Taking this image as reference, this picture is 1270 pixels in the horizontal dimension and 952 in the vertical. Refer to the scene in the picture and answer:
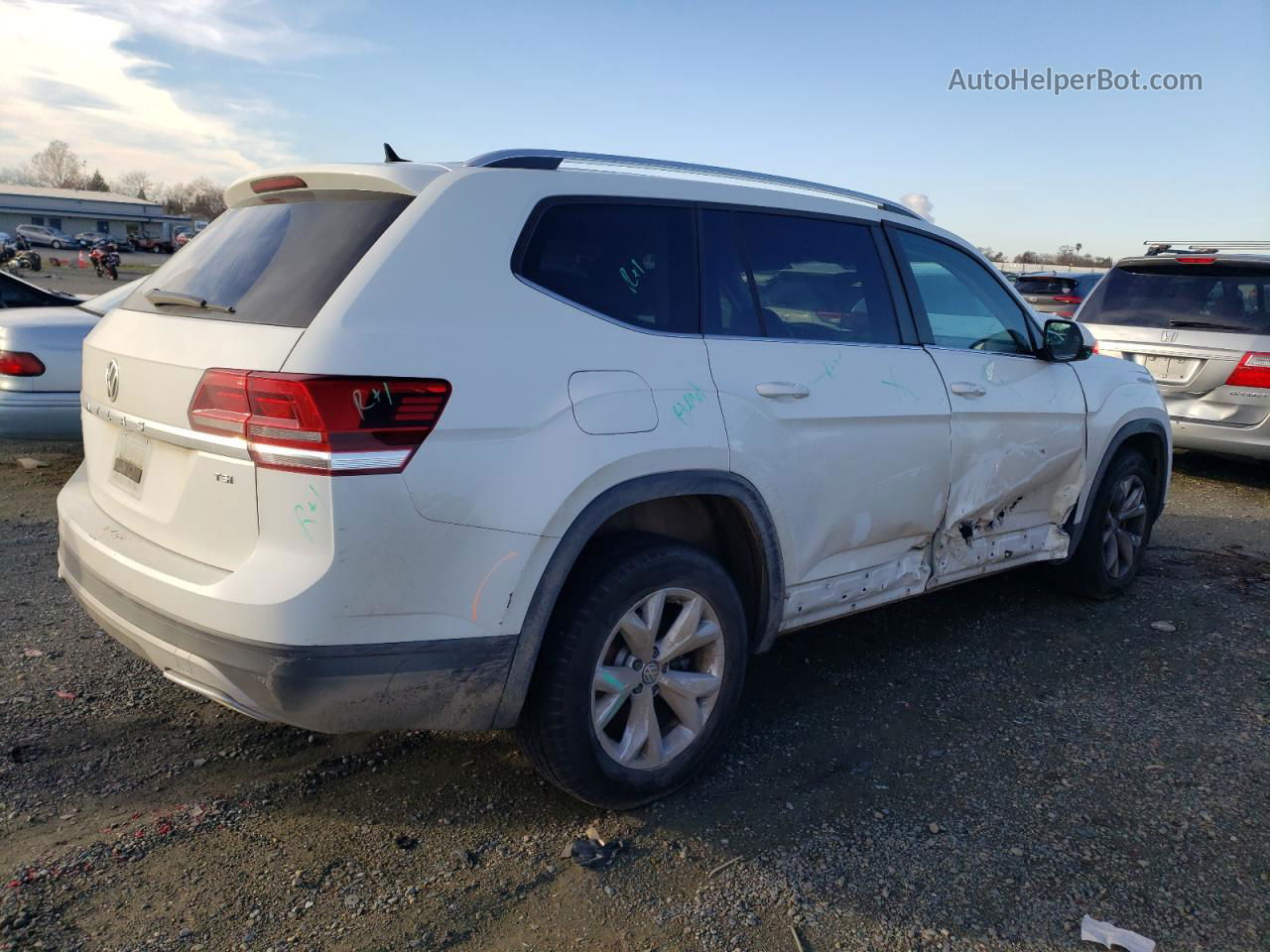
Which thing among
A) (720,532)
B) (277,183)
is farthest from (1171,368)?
(277,183)

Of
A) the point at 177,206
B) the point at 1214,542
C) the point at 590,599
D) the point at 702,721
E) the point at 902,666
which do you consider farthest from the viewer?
the point at 177,206

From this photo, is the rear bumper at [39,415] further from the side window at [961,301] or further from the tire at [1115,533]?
the tire at [1115,533]

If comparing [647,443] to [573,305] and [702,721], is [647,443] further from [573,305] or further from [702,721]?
[702,721]

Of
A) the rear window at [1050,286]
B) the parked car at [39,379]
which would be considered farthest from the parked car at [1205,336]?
A: the parked car at [39,379]

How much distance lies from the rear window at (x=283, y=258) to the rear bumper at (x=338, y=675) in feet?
2.73

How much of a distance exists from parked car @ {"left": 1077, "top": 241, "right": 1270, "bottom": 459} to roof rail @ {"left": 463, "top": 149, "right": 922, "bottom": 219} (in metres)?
4.73

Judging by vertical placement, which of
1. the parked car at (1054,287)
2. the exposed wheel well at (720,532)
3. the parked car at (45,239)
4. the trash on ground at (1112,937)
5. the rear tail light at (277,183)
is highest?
the parked car at (1054,287)

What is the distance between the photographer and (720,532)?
334cm

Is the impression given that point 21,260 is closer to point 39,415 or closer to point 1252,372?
point 39,415

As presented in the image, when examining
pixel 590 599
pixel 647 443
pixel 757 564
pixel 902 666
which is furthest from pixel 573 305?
pixel 902 666

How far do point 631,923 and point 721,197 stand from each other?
232cm

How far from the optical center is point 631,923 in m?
2.55

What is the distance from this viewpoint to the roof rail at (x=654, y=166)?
288cm

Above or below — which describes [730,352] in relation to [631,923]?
above
